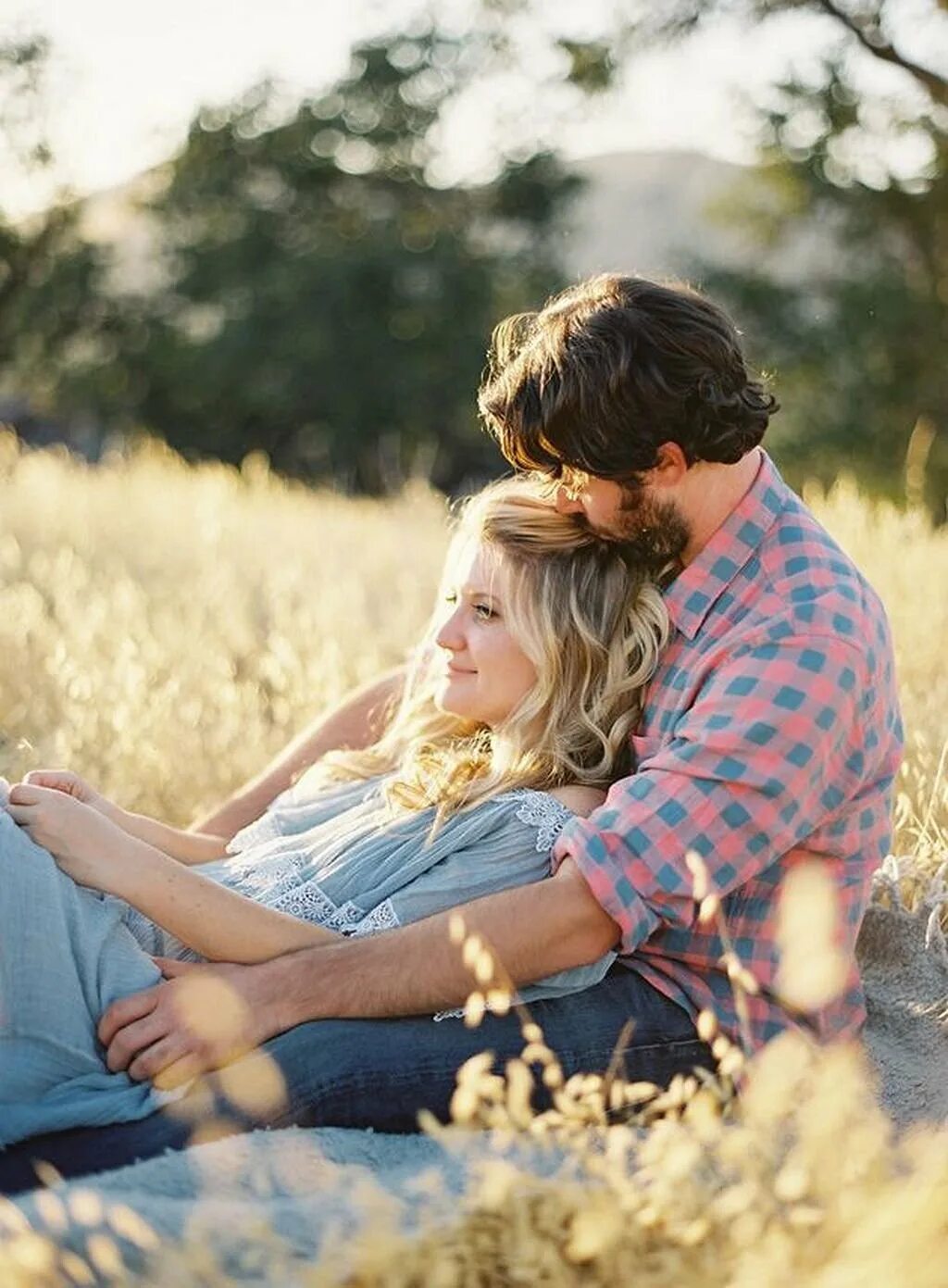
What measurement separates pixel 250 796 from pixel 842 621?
1.61m

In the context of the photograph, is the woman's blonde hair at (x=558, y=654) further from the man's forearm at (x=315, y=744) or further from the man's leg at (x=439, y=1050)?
the man's forearm at (x=315, y=744)

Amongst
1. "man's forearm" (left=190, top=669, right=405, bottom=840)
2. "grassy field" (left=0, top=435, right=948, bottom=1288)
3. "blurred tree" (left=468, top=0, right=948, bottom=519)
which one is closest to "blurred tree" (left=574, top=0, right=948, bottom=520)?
"blurred tree" (left=468, top=0, right=948, bottom=519)

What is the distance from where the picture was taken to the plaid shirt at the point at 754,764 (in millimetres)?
2770

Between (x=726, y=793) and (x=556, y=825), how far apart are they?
37 centimetres

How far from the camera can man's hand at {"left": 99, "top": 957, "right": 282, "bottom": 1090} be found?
275cm

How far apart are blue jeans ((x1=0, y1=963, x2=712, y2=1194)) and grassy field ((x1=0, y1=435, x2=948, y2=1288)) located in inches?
4.8

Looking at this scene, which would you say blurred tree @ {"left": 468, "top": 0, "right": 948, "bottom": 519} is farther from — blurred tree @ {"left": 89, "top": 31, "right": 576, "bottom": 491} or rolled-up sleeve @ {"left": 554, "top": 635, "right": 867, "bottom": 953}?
rolled-up sleeve @ {"left": 554, "top": 635, "right": 867, "bottom": 953}

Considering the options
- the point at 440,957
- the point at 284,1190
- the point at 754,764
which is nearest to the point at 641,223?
the point at 754,764

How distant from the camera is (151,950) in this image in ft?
10.2

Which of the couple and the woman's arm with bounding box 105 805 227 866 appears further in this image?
the woman's arm with bounding box 105 805 227 866

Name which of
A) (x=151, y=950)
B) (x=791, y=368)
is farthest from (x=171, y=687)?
(x=791, y=368)

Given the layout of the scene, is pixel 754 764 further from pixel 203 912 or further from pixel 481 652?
pixel 203 912

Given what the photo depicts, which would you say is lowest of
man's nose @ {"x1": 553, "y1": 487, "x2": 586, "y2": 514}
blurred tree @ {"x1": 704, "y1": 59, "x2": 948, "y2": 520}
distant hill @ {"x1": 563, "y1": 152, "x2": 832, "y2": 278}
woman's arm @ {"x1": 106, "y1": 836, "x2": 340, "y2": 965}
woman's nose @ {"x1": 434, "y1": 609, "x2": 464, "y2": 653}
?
distant hill @ {"x1": 563, "y1": 152, "x2": 832, "y2": 278}

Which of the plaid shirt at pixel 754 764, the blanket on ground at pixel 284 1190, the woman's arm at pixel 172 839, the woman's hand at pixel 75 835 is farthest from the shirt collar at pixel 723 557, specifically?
the woman's arm at pixel 172 839
